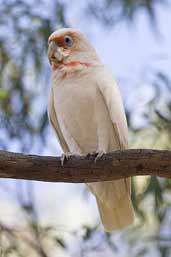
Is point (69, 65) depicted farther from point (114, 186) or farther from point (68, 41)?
point (114, 186)

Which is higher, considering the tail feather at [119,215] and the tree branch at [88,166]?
the tree branch at [88,166]

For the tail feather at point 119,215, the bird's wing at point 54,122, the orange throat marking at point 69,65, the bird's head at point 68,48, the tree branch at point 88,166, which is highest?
the bird's head at point 68,48

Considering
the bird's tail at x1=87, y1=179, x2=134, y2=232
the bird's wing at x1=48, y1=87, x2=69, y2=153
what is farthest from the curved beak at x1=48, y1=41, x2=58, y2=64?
the bird's tail at x1=87, y1=179, x2=134, y2=232

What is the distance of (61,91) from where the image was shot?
307 centimetres

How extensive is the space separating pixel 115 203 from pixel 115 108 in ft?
1.35

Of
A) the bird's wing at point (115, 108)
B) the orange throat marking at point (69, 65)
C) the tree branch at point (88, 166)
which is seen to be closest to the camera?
the tree branch at point (88, 166)

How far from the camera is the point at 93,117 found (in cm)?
299

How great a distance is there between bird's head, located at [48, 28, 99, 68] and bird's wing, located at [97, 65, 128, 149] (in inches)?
9.7

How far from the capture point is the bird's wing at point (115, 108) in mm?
2951

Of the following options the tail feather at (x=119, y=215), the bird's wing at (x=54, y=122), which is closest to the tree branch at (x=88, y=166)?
the tail feather at (x=119, y=215)

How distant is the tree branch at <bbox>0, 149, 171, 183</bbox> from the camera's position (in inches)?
97.9

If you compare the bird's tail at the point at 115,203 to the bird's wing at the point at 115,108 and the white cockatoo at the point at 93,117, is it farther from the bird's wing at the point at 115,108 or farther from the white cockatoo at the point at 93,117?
the bird's wing at the point at 115,108

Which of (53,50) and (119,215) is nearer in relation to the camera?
(119,215)

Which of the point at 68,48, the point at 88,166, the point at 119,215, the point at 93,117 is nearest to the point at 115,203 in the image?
the point at 119,215
